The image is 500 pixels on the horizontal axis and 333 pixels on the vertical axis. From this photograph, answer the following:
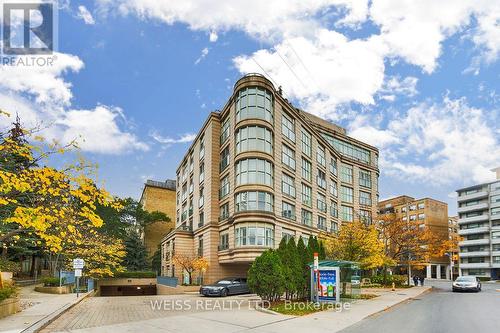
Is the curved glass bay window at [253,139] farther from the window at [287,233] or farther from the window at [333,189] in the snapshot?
the window at [333,189]

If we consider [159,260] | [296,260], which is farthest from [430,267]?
[296,260]

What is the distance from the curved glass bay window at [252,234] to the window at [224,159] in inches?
295

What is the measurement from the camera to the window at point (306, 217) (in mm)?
46875

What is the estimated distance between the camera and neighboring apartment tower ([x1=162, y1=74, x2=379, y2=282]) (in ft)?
124

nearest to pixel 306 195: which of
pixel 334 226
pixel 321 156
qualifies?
pixel 321 156

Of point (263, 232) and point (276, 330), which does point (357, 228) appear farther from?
point (276, 330)

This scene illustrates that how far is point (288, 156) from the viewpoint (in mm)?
43344

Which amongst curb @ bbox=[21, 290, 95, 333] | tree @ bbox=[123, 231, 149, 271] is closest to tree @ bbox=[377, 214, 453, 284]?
tree @ bbox=[123, 231, 149, 271]

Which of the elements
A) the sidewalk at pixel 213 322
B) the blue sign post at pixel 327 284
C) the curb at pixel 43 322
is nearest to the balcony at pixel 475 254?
the blue sign post at pixel 327 284

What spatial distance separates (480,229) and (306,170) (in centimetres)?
6567

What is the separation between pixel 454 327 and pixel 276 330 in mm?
5860

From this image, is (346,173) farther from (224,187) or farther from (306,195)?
(224,187)

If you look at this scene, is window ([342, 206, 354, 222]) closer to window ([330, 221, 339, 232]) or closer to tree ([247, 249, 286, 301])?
window ([330, 221, 339, 232])

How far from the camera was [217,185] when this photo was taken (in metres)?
44.5
